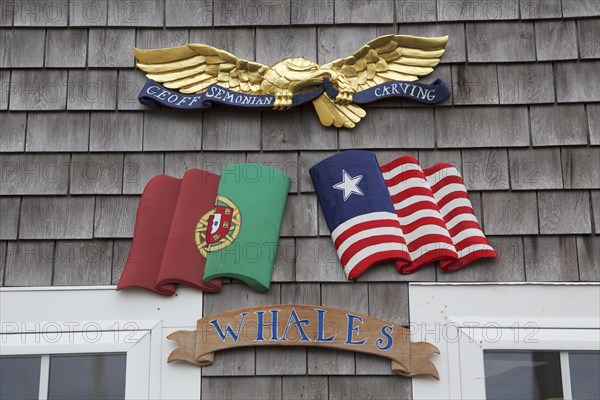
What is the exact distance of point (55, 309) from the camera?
3.89 m

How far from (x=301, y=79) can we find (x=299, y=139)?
0.97 feet

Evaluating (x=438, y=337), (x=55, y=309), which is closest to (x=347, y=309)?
(x=438, y=337)

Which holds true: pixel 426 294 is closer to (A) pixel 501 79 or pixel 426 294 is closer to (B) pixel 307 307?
(B) pixel 307 307

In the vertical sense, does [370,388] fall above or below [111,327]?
below

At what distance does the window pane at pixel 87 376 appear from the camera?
3.78 metres

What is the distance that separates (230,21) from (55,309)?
1655mm

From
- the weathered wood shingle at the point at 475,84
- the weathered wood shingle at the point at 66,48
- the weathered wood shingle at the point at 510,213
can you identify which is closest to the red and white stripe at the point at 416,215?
the weathered wood shingle at the point at 510,213

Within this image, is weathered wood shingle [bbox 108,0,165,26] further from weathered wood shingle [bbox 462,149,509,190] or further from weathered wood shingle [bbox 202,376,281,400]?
weathered wood shingle [bbox 202,376,281,400]

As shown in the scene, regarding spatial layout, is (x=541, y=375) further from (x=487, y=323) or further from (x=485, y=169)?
(x=485, y=169)

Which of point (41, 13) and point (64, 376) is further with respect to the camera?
point (41, 13)

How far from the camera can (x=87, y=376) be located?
12.5ft

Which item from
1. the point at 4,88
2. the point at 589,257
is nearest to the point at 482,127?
the point at 589,257

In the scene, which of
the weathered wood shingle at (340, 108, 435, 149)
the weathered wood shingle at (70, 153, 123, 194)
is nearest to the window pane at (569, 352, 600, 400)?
the weathered wood shingle at (340, 108, 435, 149)

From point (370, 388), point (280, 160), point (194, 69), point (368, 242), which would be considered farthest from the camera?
point (194, 69)
